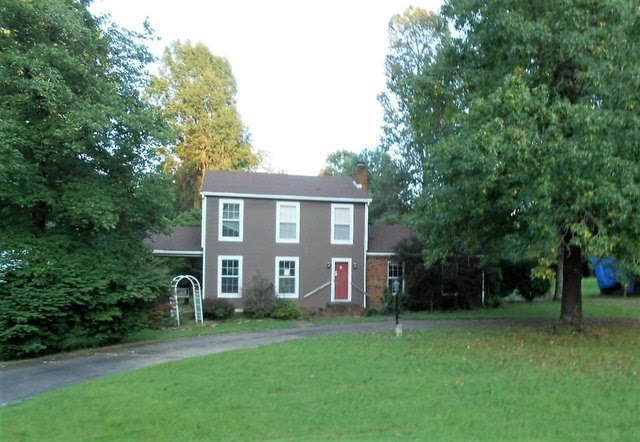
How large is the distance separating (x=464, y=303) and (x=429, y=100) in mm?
12762

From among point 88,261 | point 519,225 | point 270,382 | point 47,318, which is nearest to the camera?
point 270,382

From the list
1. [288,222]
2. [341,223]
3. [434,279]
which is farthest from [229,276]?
[434,279]

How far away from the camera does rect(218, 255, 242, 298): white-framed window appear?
984 inches

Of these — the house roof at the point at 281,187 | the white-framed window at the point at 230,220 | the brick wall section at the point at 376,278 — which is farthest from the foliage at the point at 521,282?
the white-framed window at the point at 230,220

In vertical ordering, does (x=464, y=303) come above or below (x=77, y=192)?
below

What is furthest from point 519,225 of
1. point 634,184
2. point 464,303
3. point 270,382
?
point 464,303

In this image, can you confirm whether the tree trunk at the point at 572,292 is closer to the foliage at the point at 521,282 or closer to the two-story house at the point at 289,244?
the two-story house at the point at 289,244

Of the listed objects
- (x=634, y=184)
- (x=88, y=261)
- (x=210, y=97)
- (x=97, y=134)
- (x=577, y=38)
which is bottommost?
(x=88, y=261)

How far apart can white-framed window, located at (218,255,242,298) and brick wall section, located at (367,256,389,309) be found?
569 cm

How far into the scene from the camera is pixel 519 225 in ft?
42.6

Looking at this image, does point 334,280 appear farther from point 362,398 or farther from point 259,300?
point 362,398

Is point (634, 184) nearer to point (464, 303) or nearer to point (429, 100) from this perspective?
point (429, 100)

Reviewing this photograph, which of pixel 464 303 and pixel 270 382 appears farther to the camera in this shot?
pixel 464 303

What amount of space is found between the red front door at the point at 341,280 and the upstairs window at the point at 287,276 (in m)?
1.77
